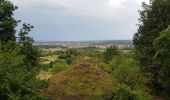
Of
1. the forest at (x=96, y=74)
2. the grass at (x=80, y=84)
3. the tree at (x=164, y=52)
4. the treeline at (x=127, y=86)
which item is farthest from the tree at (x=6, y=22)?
the tree at (x=164, y=52)

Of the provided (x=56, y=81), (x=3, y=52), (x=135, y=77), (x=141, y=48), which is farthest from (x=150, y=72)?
(x=3, y=52)

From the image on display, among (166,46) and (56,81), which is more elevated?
(166,46)

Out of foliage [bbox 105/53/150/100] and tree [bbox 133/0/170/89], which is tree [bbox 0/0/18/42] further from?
tree [bbox 133/0/170/89]

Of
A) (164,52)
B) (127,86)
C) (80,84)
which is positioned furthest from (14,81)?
(164,52)

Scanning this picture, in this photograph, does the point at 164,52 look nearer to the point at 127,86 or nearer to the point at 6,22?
the point at 127,86

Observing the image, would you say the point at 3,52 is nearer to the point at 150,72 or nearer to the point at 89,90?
the point at 89,90

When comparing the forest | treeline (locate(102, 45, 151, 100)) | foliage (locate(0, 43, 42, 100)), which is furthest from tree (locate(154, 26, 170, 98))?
foliage (locate(0, 43, 42, 100))
